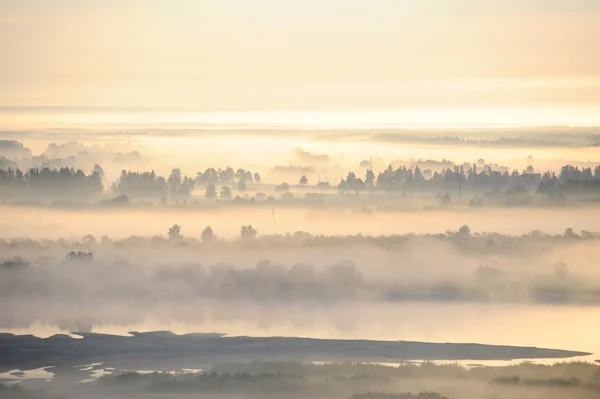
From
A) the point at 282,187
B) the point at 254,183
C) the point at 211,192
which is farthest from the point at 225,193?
the point at 282,187

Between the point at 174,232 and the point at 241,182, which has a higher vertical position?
the point at 241,182


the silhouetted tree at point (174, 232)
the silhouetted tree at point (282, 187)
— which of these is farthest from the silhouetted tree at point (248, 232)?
the silhouetted tree at point (174, 232)

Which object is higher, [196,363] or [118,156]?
[118,156]

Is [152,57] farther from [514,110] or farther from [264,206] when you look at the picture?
[514,110]

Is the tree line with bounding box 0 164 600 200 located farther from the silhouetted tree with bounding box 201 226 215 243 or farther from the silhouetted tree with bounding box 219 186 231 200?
the silhouetted tree with bounding box 201 226 215 243

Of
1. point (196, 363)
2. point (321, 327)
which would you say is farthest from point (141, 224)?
point (321, 327)

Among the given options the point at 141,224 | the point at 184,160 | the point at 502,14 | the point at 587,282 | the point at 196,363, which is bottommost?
the point at 196,363

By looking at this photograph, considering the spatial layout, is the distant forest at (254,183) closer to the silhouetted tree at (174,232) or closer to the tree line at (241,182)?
the tree line at (241,182)

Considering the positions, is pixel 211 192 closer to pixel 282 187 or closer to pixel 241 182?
pixel 241 182

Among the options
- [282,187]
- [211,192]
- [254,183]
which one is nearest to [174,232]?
[211,192]

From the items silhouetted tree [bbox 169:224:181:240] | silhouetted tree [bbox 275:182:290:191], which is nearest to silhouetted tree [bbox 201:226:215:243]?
silhouetted tree [bbox 169:224:181:240]

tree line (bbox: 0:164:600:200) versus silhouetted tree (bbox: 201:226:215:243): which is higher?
tree line (bbox: 0:164:600:200)
